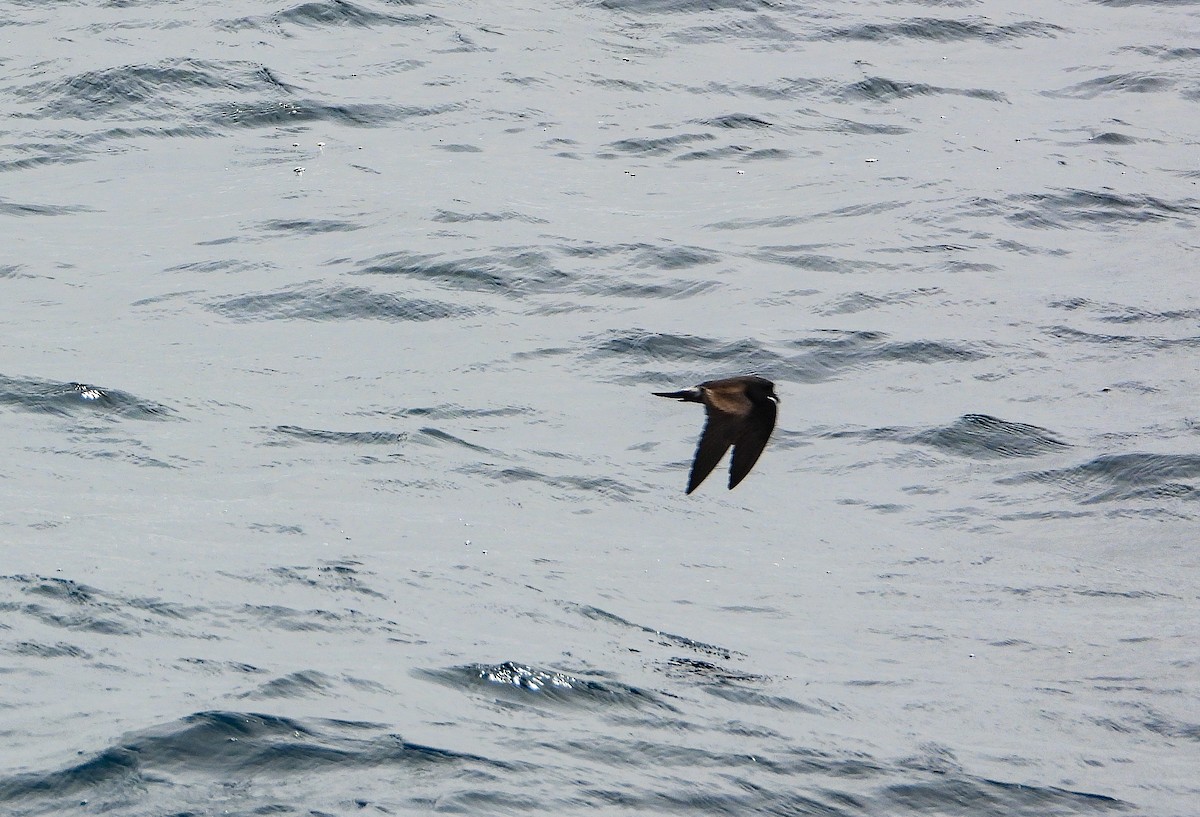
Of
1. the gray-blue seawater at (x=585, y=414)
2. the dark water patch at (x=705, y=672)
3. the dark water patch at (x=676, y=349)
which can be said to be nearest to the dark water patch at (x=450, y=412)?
the gray-blue seawater at (x=585, y=414)

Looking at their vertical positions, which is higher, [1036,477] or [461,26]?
[461,26]

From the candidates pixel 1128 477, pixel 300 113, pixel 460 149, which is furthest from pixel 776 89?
pixel 1128 477

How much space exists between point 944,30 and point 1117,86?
7.91ft

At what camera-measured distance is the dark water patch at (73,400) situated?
11586 mm

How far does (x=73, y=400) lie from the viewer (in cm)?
1171

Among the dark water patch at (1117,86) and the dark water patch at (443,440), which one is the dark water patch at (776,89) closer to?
the dark water patch at (1117,86)

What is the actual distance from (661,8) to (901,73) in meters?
3.11

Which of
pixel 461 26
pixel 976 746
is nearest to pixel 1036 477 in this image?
pixel 976 746

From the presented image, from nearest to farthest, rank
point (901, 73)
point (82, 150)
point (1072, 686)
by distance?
point (1072, 686) → point (82, 150) → point (901, 73)

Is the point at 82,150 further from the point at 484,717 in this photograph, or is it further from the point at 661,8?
the point at 484,717

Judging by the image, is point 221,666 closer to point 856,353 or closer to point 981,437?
point 981,437

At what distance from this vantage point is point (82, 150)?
16797 mm

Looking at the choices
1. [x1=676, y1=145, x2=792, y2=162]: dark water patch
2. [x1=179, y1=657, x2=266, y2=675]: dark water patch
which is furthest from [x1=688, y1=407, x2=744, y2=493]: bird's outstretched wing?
[x1=676, y1=145, x2=792, y2=162]: dark water patch

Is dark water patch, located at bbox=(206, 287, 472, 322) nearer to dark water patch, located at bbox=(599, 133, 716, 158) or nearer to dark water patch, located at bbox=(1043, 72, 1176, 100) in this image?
dark water patch, located at bbox=(599, 133, 716, 158)
